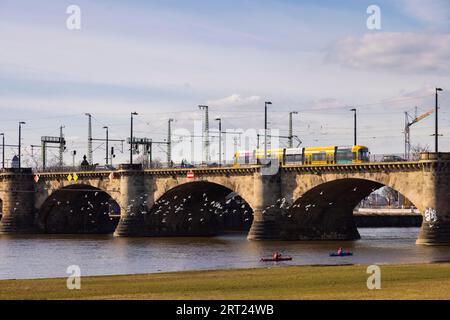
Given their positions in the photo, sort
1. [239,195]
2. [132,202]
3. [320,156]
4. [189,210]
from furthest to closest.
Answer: [189,210]
[132,202]
[239,195]
[320,156]

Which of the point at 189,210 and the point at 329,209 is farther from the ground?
the point at 329,209

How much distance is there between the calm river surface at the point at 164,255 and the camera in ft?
225

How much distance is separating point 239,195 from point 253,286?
71956 millimetres

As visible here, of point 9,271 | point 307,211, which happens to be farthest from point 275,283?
point 307,211

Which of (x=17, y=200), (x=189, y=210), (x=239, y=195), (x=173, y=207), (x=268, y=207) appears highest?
(x=239, y=195)

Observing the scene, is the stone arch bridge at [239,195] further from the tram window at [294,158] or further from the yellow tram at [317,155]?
the tram window at [294,158]

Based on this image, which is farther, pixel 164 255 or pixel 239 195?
pixel 239 195

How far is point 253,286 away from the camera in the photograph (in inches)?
1686

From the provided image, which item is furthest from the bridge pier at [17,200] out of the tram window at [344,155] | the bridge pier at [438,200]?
the bridge pier at [438,200]

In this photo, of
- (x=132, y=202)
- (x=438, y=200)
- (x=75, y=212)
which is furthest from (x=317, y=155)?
(x=75, y=212)

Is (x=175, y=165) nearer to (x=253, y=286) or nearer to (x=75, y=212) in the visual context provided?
(x=75, y=212)

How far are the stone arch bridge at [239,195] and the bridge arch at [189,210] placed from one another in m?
0.15
